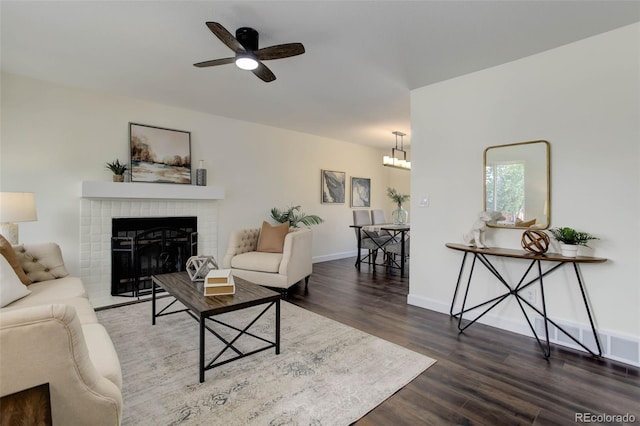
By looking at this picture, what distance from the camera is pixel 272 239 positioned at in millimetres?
4191

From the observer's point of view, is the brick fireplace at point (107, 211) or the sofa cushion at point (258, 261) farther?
the sofa cushion at point (258, 261)

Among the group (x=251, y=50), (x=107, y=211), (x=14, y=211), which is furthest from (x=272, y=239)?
(x=14, y=211)

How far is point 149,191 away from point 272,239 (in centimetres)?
168

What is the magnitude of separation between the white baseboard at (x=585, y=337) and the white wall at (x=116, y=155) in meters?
3.66

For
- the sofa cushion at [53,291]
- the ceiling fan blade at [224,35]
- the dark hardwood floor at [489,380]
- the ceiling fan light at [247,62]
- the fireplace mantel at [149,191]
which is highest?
the ceiling fan blade at [224,35]

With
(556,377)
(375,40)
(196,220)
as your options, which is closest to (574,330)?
(556,377)

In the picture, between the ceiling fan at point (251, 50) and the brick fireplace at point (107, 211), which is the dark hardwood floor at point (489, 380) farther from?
the brick fireplace at point (107, 211)

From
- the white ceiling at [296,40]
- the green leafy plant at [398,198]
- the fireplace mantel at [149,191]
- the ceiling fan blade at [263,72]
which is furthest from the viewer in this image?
the green leafy plant at [398,198]

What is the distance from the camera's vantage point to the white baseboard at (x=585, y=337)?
7.32 ft

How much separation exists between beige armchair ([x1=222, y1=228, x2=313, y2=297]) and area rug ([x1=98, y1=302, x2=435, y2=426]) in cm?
86

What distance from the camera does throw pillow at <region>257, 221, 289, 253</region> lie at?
164 inches

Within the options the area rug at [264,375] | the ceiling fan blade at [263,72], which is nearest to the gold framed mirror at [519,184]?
the area rug at [264,375]

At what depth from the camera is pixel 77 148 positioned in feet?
11.7

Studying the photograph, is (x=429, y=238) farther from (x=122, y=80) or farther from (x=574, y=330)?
(x=122, y=80)
